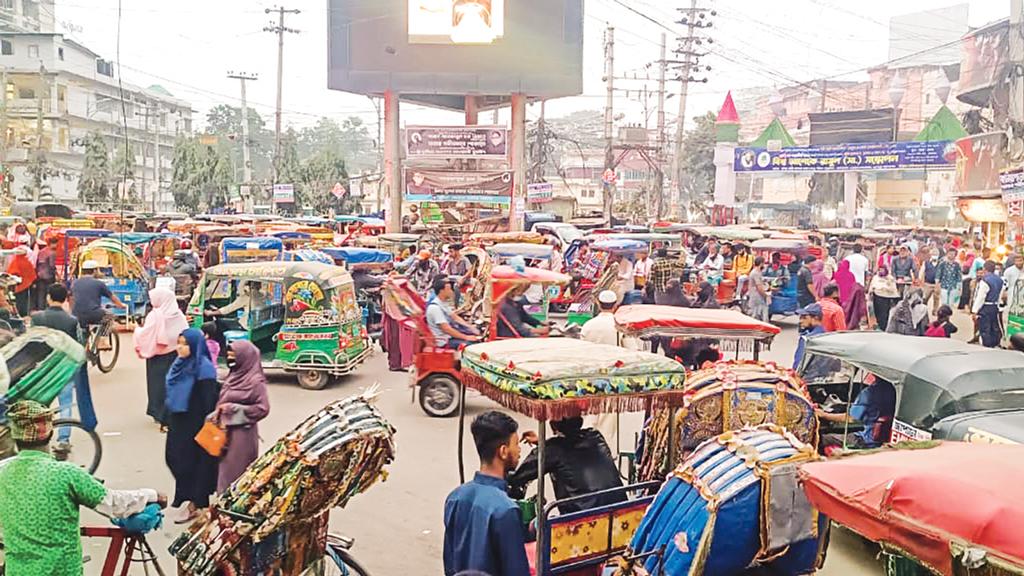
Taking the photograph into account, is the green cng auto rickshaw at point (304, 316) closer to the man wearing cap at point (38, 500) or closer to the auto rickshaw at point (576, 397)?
the auto rickshaw at point (576, 397)

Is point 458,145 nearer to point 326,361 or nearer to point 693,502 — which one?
point 326,361

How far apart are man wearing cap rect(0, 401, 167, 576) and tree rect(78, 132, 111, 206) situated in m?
51.4

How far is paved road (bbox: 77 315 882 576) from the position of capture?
701cm

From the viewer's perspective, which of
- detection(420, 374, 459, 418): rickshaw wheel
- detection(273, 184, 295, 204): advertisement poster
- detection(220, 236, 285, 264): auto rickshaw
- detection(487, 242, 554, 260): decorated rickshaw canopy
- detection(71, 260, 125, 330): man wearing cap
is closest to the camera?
detection(420, 374, 459, 418): rickshaw wheel

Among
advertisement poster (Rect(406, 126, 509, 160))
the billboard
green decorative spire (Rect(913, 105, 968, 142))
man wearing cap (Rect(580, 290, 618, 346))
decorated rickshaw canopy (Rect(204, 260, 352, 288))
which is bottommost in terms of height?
man wearing cap (Rect(580, 290, 618, 346))

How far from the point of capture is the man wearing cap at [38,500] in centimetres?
425

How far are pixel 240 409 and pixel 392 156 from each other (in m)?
31.6

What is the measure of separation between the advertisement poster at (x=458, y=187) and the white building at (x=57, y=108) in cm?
2256

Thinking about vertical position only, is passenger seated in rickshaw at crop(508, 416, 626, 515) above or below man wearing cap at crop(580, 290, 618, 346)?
below

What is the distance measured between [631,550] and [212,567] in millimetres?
2213

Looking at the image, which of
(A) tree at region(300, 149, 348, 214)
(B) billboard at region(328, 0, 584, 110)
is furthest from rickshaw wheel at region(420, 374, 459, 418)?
(A) tree at region(300, 149, 348, 214)

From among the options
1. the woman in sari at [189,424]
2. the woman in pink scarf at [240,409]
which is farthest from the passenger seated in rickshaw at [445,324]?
the woman in pink scarf at [240,409]

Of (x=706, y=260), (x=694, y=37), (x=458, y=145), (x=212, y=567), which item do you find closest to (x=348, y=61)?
(x=458, y=145)

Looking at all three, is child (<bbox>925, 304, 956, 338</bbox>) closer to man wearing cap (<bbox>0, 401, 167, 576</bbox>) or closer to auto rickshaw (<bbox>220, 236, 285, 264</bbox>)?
man wearing cap (<bbox>0, 401, 167, 576</bbox>)
